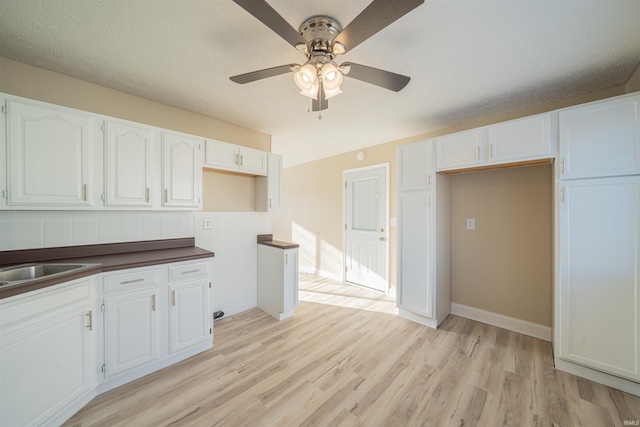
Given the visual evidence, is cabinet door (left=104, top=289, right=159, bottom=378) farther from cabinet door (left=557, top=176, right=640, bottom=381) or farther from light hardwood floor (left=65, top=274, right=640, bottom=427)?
cabinet door (left=557, top=176, right=640, bottom=381)

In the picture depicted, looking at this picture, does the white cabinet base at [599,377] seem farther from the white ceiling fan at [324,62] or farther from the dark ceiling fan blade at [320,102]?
the dark ceiling fan blade at [320,102]

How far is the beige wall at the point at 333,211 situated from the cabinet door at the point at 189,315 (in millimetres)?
2678

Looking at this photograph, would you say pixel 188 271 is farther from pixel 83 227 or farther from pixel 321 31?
pixel 321 31

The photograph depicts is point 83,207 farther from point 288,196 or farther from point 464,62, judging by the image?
point 288,196

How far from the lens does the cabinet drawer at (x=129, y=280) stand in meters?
1.70

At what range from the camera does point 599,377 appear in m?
1.82

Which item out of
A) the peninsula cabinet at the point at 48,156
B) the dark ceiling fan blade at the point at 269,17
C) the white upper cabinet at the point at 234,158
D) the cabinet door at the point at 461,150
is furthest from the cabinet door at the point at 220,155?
the cabinet door at the point at 461,150

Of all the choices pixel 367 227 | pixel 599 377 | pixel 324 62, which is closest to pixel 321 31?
pixel 324 62

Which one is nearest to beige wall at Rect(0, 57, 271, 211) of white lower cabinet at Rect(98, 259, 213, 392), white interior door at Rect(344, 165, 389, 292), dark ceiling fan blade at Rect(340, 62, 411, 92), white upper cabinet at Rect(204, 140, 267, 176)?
white upper cabinet at Rect(204, 140, 267, 176)

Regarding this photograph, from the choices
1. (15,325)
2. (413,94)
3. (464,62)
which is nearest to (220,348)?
(15,325)

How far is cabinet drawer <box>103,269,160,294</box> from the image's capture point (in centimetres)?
170

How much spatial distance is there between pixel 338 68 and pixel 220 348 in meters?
2.57

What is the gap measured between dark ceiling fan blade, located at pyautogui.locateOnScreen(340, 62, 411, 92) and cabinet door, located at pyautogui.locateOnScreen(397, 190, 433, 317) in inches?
61.3

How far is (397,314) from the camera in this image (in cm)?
302
